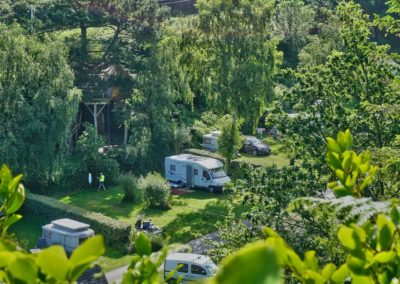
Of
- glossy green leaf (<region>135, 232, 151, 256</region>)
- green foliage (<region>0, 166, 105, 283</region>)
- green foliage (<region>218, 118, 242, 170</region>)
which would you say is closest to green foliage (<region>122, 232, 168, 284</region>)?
glossy green leaf (<region>135, 232, 151, 256</region>)

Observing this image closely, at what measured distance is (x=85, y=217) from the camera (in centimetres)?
2105

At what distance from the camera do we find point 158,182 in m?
23.9

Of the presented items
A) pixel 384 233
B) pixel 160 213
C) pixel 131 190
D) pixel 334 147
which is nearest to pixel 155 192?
pixel 160 213

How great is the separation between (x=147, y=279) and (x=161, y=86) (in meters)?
27.4

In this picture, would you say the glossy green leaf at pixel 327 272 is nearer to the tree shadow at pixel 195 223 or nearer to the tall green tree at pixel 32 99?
the tree shadow at pixel 195 223

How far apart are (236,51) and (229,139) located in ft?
13.5

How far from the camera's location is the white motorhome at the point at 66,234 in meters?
17.9

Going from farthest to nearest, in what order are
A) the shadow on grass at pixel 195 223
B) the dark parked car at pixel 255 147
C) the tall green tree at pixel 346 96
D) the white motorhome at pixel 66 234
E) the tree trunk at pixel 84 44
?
the dark parked car at pixel 255 147 < the tree trunk at pixel 84 44 < the shadow on grass at pixel 195 223 < the white motorhome at pixel 66 234 < the tall green tree at pixel 346 96

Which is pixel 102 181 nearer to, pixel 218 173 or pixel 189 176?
pixel 189 176

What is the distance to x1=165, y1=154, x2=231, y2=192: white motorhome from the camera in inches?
1044

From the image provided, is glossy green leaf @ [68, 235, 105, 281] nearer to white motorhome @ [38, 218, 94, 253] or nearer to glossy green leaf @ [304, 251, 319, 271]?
glossy green leaf @ [304, 251, 319, 271]

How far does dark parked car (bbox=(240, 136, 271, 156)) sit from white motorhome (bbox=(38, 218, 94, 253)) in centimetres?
1615

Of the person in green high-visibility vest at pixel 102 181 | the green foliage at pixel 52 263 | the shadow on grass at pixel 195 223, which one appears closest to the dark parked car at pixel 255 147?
the shadow on grass at pixel 195 223

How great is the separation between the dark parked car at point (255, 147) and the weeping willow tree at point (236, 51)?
622 cm
